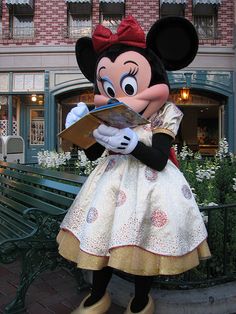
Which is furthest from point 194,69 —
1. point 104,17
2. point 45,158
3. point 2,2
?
point 45,158

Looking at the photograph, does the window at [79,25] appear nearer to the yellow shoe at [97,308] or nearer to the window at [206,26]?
the window at [206,26]

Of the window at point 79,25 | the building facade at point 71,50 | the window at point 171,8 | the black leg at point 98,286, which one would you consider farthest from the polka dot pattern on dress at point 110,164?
the window at point 79,25

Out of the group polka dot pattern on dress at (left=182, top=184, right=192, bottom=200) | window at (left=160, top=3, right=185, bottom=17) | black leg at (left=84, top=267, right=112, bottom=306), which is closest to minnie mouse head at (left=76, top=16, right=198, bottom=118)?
polka dot pattern on dress at (left=182, top=184, right=192, bottom=200)

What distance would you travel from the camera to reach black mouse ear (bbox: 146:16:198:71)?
260 centimetres

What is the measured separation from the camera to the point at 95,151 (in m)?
2.75

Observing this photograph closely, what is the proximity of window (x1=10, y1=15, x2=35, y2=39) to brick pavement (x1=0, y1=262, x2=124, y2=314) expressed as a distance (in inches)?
420

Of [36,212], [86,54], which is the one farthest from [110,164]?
[86,54]

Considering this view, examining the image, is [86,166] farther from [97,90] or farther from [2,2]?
[2,2]

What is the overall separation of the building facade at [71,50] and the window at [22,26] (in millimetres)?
31

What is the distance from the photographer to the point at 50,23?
497 inches

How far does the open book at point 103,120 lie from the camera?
6.63 ft

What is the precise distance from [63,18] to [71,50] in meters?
1.07

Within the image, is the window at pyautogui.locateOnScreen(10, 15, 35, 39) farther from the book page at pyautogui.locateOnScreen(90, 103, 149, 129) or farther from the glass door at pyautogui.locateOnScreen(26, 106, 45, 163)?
the book page at pyautogui.locateOnScreen(90, 103, 149, 129)

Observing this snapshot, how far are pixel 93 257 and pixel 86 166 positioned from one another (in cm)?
374
